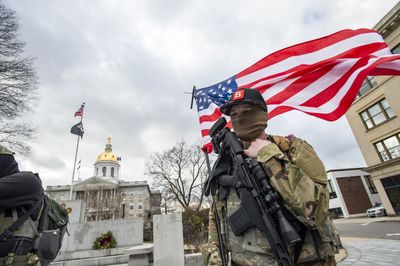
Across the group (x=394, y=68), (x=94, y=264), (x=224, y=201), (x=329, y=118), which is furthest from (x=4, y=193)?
(x=94, y=264)

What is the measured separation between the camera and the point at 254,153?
1.74 meters

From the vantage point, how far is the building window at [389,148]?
18.0m

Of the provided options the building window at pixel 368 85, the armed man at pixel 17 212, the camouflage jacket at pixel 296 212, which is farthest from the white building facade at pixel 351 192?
the armed man at pixel 17 212

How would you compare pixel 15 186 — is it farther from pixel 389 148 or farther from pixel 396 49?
pixel 389 148

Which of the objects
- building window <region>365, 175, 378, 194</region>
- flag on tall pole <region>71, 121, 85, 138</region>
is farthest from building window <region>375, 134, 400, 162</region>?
flag on tall pole <region>71, 121, 85, 138</region>

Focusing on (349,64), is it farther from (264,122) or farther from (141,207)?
(141,207)

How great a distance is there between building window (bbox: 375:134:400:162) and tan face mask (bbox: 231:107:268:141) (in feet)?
73.9

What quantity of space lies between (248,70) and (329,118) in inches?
80.3

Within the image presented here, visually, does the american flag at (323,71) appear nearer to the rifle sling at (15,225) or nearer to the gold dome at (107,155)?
the rifle sling at (15,225)

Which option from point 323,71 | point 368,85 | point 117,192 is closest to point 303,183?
point 323,71

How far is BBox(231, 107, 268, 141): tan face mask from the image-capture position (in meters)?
1.93

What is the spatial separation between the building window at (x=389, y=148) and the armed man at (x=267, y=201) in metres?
22.6

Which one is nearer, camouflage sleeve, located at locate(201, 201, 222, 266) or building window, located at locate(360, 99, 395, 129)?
camouflage sleeve, located at locate(201, 201, 222, 266)

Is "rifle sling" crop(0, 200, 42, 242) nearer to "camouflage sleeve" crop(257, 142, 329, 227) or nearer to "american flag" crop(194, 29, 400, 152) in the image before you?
"camouflage sleeve" crop(257, 142, 329, 227)
